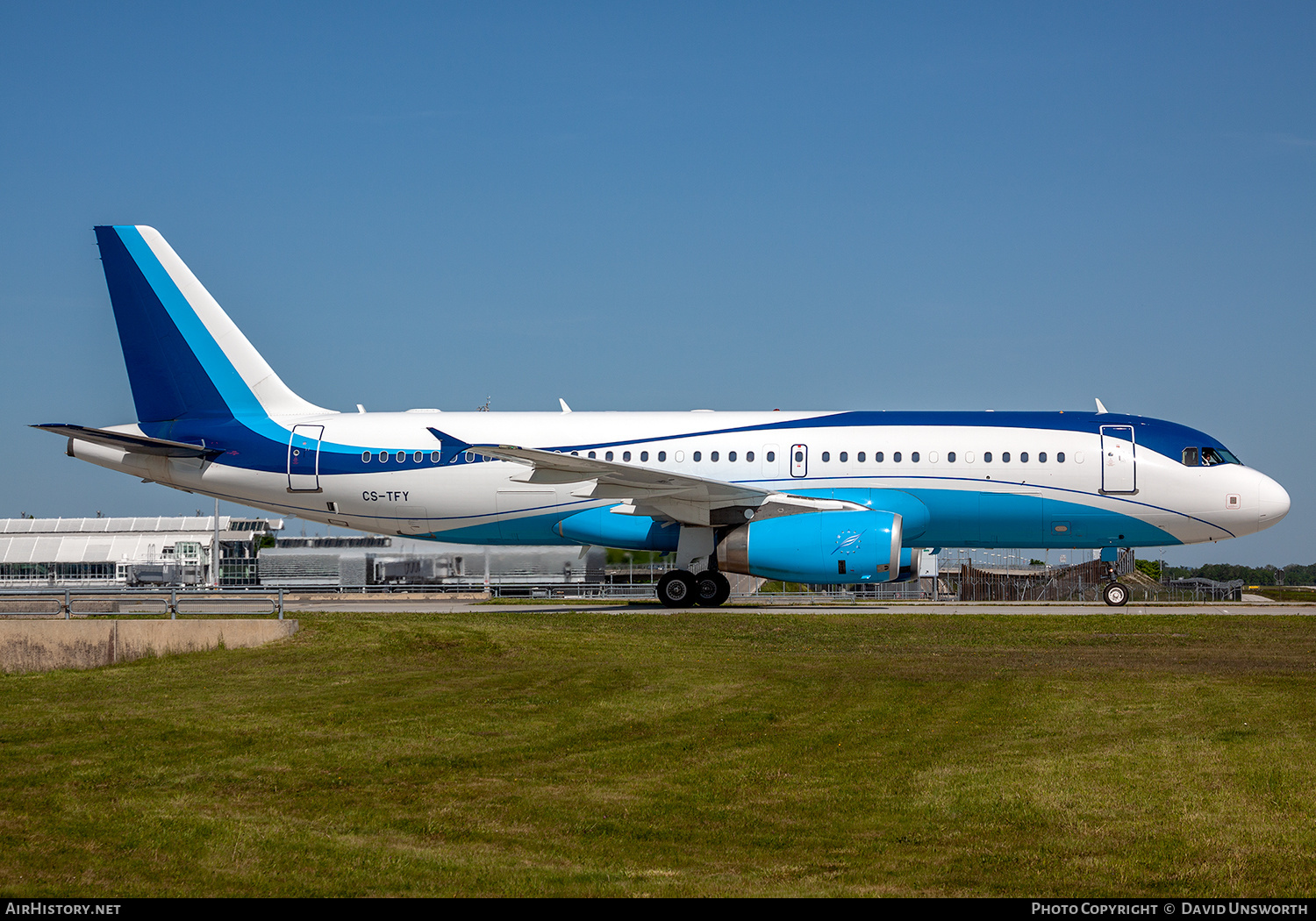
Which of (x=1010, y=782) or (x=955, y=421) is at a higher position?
(x=955, y=421)

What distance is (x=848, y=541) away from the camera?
23.5 m

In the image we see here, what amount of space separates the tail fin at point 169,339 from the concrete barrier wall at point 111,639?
9.13 meters

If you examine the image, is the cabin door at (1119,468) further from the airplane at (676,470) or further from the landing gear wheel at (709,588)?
the landing gear wheel at (709,588)

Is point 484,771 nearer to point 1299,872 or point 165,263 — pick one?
point 1299,872

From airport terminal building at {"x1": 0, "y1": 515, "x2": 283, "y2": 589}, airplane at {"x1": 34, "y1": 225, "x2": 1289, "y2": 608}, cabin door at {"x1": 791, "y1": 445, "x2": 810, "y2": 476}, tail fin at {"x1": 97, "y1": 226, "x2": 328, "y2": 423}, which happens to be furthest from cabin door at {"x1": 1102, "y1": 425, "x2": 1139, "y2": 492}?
airport terminal building at {"x1": 0, "y1": 515, "x2": 283, "y2": 589}

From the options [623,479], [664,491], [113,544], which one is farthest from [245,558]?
[664,491]

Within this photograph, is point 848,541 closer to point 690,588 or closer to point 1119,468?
point 690,588

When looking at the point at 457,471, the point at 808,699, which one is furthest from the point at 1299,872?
the point at 457,471

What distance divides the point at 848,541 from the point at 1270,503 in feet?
31.3

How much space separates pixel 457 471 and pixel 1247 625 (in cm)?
1641

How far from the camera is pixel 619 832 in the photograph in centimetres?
757

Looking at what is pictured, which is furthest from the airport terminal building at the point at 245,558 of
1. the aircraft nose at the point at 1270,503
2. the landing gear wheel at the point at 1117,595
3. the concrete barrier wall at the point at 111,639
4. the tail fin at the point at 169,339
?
the aircraft nose at the point at 1270,503

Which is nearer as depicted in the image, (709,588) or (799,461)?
(799,461)

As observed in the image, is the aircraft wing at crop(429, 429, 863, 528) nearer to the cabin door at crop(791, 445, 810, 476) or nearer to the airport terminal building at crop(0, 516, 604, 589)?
the cabin door at crop(791, 445, 810, 476)
